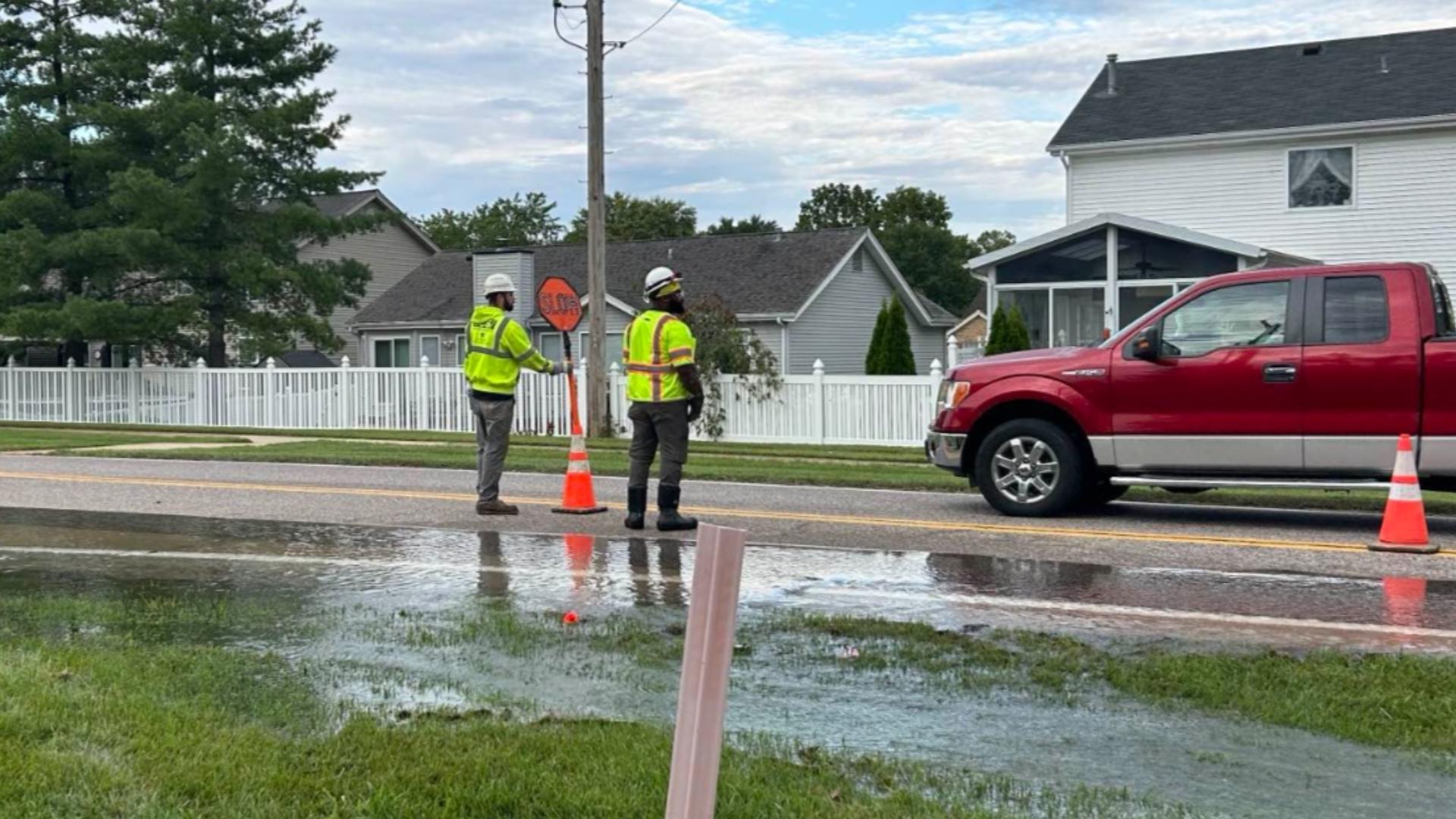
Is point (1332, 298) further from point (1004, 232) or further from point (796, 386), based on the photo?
point (1004, 232)

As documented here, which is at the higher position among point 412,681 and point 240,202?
point 240,202

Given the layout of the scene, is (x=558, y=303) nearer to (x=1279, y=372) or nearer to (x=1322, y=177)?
(x=1322, y=177)

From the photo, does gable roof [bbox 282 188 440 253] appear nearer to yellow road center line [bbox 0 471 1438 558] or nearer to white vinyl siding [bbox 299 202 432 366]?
white vinyl siding [bbox 299 202 432 366]

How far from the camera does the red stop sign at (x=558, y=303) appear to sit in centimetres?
2414

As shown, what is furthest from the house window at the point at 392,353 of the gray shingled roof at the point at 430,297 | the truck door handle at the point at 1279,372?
the truck door handle at the point at 1279,372

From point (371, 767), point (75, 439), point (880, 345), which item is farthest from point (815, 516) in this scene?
point (880, 345)

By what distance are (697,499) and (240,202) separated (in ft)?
76.1

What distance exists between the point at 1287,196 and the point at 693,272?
51.8ft

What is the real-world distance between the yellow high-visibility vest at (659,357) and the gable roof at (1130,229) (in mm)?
16458

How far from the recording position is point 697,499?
12.7 m

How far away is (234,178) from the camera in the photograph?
30.8 m

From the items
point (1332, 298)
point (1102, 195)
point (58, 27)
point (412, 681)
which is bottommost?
point (412, 681)

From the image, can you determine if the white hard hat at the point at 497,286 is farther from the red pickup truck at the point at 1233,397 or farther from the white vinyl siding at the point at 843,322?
the white vinyl siding at the point at 843,322

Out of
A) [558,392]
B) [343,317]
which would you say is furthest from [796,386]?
[343,317]
